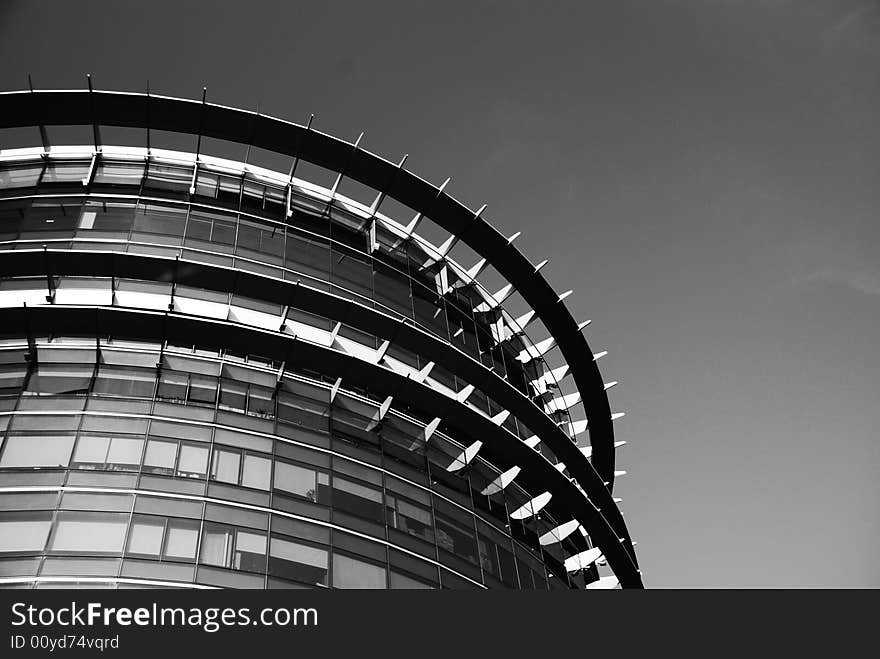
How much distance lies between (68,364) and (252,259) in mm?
6892

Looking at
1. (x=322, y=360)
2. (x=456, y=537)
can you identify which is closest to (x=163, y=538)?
(x=322, y=360)

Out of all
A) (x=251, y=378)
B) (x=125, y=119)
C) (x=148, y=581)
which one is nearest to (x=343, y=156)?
(x=125, y=119)

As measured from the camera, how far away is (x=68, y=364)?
25.5 m

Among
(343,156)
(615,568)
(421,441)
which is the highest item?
(343,156)

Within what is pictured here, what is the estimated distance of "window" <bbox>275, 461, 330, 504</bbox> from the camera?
24328 mm

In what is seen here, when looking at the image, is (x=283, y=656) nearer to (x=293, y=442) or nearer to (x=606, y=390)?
(x=293, y=442)

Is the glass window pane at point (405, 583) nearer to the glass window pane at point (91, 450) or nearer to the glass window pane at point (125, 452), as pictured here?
the glass window pane at point (125, 452)

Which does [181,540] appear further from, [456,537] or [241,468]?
[456,537]

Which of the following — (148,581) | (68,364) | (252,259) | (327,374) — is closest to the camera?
(148,581)

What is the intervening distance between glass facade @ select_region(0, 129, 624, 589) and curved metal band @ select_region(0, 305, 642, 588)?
0.85 ft

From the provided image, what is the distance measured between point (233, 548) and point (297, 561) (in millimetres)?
1540

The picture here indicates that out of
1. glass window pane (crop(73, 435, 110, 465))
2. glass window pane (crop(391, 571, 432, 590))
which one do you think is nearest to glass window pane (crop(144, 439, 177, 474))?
glass window pane (crop(73, 435, 110, 465))

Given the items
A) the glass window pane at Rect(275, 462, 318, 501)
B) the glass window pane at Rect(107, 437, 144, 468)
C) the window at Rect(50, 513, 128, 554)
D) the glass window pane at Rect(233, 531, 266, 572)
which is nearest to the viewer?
the window at Rect(50, 513, 128, 554)

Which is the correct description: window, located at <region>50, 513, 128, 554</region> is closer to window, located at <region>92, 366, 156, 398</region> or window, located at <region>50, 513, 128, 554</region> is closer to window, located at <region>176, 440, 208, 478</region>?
window, located at <region>176, 440, 208, 478</region>
